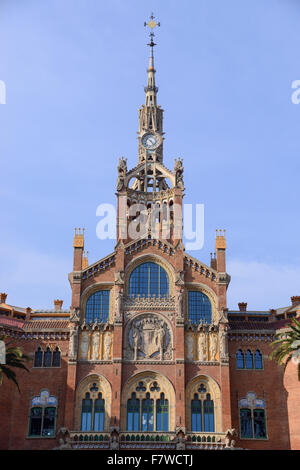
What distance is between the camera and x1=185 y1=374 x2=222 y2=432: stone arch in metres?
61.3

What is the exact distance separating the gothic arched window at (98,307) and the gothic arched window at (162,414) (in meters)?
9.52

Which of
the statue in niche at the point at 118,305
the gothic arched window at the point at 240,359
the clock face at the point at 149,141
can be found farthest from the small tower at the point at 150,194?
the gothic arched window at the point at 240,359

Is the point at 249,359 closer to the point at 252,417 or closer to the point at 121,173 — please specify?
the point at 252,417

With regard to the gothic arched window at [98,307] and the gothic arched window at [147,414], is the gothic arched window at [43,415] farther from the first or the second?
the gothic arched window at [147,414]

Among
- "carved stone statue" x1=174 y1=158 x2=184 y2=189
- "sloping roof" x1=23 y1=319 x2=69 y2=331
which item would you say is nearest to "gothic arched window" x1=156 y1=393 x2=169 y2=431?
"sloping roof" x1=23 y1=319 x2=69 y2=331

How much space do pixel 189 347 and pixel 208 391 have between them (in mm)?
4493

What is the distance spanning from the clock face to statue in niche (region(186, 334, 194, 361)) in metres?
24.8

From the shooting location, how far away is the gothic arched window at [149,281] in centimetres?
6669

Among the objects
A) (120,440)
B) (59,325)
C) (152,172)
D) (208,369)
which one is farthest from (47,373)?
(152,172)

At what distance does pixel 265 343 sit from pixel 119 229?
748 inches

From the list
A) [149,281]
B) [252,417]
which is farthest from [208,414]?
[149,281]

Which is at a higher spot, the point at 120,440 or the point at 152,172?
the point at 152,172
